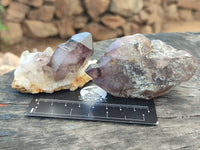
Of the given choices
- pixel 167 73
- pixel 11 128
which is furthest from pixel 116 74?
pixel 11 128

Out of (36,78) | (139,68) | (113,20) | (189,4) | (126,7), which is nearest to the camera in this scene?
(139,68)

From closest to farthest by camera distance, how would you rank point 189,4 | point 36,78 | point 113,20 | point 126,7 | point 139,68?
point 139,68 → point 36,78 → point 126,7 → point 113,20 → point 189,4

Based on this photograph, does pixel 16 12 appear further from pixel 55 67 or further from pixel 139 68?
pixel 139 68

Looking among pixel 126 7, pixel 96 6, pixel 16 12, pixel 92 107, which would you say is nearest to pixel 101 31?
pixel 96 6

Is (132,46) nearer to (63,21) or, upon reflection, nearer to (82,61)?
(82,61)

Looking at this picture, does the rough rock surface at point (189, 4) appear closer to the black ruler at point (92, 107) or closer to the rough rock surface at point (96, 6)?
the rough rock surface at point (96, 6)

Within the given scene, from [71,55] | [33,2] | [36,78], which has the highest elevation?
[33,2]
